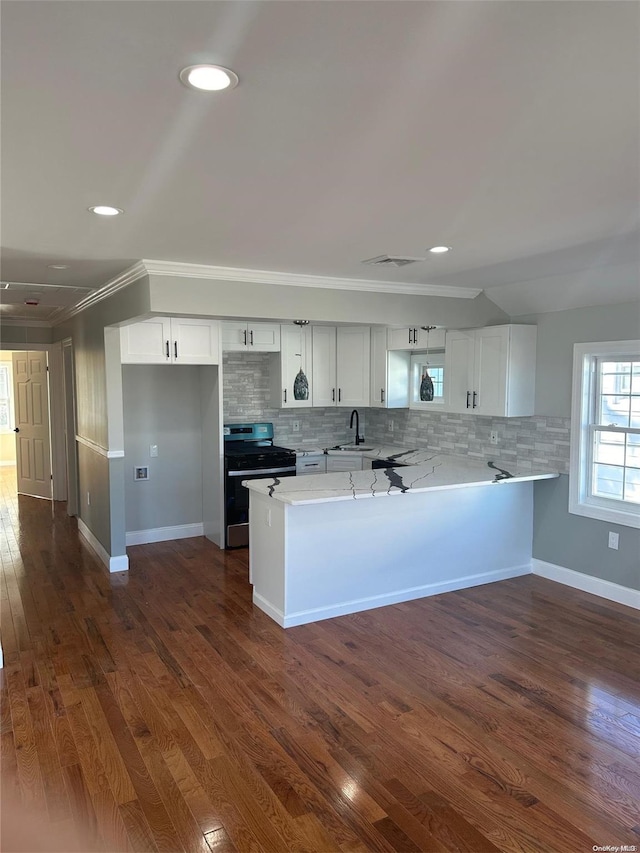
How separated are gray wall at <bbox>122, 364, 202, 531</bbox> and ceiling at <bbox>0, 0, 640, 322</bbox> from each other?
2.54m

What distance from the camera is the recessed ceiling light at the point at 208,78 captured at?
1.41 meters

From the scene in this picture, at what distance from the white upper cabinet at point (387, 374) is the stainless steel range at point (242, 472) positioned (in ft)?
3.45

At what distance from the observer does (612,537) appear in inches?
175

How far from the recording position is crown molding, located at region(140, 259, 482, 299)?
145 inches

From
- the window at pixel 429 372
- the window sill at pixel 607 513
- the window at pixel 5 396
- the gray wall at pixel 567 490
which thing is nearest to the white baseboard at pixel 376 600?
the gray wall at pixel 567 490

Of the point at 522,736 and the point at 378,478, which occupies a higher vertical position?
the point at 378,478

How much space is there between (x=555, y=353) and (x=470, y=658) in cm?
249

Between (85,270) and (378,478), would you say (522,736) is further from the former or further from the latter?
(85,270)

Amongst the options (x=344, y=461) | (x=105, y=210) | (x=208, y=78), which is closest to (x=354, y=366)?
(x=344, y=461)

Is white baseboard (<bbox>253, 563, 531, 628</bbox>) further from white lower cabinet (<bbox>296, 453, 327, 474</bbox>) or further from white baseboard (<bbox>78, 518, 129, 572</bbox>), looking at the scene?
white lower cabinet (<bbox>296, 453, 327, 474</bbox>)

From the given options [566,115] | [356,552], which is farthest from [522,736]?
[566,115]

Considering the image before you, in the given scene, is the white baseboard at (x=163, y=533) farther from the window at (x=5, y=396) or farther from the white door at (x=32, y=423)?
the window at (x=5, y=396)

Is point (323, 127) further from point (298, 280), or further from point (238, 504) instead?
point (238, 504)

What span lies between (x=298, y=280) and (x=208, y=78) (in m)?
2.68
